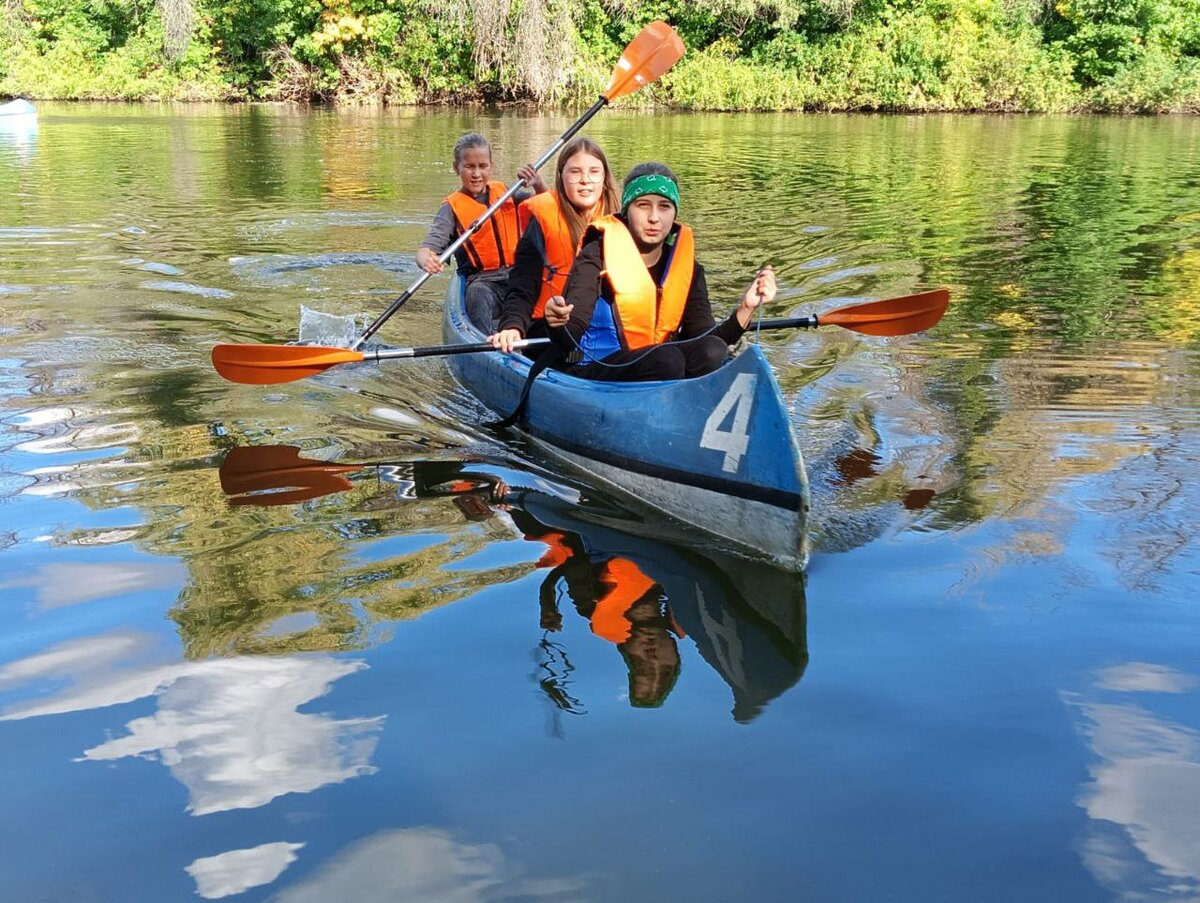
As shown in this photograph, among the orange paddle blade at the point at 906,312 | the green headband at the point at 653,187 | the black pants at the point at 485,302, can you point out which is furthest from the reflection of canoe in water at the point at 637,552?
the orange paddle blade at the point at 906,312

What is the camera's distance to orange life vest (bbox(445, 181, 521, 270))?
20.9 ft

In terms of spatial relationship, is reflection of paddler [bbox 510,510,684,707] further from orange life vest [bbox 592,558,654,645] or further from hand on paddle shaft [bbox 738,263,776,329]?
hand on paddle shaft [bbox 738,263,776,329]

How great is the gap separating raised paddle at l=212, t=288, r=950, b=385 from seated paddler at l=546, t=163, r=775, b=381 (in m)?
0.41

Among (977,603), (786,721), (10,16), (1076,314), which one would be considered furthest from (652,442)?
(10,16)

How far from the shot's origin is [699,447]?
3672 millimetres

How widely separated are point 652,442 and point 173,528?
157cm

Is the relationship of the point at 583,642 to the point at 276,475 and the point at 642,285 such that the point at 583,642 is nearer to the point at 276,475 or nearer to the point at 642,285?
the point at 642,285

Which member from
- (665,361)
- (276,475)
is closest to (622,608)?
(665,361)

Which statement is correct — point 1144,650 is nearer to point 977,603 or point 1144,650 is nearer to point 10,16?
point 977,603

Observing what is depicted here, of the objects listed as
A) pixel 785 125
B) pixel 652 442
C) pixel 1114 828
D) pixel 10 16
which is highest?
pixel 10 16

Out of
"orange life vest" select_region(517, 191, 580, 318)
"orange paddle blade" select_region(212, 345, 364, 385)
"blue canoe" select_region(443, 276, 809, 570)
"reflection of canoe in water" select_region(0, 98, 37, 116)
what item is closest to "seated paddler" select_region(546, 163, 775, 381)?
"blue canoe" select_region(443, 276, 809, 570)

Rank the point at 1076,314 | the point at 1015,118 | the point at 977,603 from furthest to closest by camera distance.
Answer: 1. the point at 1015,118
2. the point at 1076,314
3. the point at 977,603

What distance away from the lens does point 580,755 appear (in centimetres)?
249

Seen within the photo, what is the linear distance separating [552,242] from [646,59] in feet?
6.98
